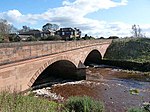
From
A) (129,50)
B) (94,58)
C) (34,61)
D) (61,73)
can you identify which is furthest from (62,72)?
(129,50)

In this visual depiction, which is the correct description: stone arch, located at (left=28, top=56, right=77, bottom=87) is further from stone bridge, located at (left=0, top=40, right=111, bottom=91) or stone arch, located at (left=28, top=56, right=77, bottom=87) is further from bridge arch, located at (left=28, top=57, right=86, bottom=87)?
bridge arch, located at (left=28, top=57, right=86, bottom=87)

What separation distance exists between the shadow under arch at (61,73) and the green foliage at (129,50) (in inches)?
585

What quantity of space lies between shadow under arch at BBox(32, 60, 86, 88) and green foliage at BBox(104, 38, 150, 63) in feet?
48.7

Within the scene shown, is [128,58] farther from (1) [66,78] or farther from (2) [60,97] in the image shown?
(2) [60,97]

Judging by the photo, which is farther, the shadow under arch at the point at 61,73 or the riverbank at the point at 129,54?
the riverbank at the point at 129,54

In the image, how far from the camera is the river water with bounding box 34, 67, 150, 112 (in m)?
18.6

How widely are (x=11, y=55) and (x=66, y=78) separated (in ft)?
45.0

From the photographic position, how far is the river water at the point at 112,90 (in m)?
18.6

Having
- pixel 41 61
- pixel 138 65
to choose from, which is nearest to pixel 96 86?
pixel 41 61

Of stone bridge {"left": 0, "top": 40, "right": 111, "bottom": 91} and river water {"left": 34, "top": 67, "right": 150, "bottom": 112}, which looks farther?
river water {"left": 34, "top": 67, "right": 150, "bottom": 112}

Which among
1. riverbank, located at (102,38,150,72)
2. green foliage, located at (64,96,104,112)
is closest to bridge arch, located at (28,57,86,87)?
→ riverbank, located at (102,38,150,72)

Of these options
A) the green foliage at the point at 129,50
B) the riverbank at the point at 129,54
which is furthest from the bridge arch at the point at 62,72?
the green foliage at the point at 129,50

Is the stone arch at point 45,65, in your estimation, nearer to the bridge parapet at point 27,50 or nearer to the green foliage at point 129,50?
the bridge parapet at point 27,50

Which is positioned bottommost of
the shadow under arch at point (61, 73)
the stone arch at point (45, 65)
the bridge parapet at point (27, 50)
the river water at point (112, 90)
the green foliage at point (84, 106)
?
the river water at point (112, 90)
